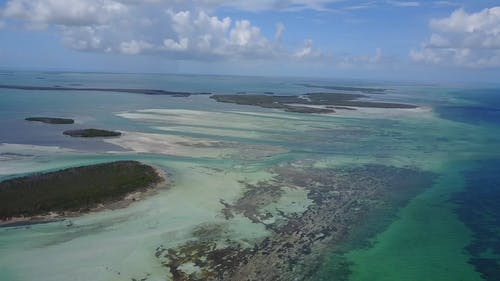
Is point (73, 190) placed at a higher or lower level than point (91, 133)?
lower

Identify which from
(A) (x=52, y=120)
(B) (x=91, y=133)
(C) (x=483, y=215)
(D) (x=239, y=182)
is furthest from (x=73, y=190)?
(A) (x=52, y=120)

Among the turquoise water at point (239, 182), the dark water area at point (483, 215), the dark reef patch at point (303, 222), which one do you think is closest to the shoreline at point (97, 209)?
the turquoise water at point (239, 182)

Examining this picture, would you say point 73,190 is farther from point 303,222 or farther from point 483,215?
point 483,215

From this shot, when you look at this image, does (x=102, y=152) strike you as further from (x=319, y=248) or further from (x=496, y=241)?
Answer: (x=496, y=241)

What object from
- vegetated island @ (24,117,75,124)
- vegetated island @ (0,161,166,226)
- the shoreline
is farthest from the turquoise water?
vegetated island @ (24,117,75,124)

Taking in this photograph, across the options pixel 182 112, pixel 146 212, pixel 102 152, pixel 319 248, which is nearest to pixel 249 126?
pixel 182 112

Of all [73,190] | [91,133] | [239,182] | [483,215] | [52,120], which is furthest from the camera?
[52,120]
